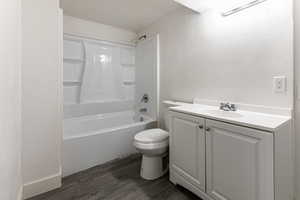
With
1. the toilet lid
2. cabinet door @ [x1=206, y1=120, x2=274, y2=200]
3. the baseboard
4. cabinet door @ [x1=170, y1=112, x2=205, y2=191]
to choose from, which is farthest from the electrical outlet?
the baseboard

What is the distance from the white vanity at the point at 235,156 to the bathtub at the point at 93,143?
3.15 ft

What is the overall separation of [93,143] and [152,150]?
810mm

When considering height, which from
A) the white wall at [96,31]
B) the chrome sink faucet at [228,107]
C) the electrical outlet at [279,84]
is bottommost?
the chrome sink faucet at [228,107]

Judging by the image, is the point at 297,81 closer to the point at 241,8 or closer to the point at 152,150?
the point at 241,8

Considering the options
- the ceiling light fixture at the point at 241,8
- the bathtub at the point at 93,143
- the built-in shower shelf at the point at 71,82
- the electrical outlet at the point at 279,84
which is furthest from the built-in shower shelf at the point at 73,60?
the electrical outlet at the point at 279,84

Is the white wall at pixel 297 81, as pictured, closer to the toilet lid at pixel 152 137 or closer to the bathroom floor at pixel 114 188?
the bathroom floor at pixel 114 188

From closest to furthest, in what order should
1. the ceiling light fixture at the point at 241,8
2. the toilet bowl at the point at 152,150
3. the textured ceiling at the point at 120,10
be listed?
1. the ceiling light fixture at the point at 241,8
2. the toilet bowl at the point at 152,150
3. the textured ceiling at the point at 120,10

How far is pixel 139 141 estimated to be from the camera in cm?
174

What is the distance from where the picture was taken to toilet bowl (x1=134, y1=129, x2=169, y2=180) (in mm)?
1712

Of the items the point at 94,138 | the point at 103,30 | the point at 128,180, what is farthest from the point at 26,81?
the point at 103,30

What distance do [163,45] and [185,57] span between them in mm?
552

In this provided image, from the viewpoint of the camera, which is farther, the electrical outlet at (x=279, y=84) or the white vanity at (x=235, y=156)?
the electrical outlet at (x=279, y=84)

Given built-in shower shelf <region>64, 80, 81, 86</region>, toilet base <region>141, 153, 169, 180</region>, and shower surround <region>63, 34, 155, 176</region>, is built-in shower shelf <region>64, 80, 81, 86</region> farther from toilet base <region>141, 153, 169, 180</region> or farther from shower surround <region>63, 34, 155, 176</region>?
toilet base <region>141, 153, 169, 180</region>

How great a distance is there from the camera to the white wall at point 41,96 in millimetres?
1479
